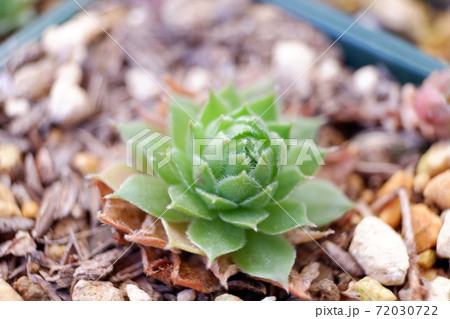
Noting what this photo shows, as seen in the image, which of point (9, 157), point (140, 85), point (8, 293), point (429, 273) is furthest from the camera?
point (140, 85)

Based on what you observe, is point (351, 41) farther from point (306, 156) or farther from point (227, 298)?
point (227, 298)

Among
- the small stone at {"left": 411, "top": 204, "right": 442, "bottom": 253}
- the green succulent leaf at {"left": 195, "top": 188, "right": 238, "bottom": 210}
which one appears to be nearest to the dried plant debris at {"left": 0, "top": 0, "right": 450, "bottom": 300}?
the small stone at {"left": 411, "top": 204, "right": 442, "bottom": 253}

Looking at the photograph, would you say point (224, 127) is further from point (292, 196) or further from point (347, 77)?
point (347, 77)

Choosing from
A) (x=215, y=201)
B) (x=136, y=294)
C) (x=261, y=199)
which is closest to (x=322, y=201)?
(x=261, y=199)

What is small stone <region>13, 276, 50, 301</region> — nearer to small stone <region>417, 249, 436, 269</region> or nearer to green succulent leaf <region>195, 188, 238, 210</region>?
green succulent leaf <region>195, 188, 238, 210</region>
